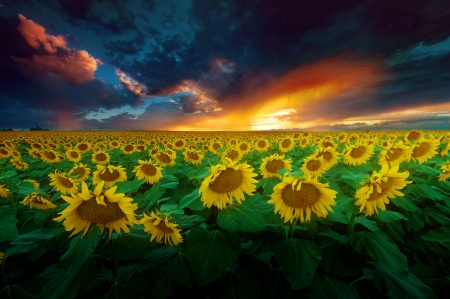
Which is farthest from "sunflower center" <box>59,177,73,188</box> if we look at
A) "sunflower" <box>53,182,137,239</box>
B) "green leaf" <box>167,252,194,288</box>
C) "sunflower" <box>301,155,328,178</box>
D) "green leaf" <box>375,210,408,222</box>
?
"green leaf" <box>375,210,408,222</box>

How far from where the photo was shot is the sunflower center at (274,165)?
3.79 meters

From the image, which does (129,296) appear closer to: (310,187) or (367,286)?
(310,187)

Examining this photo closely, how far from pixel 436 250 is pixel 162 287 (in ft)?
15.7

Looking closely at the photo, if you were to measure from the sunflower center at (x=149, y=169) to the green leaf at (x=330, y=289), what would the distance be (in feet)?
11.9

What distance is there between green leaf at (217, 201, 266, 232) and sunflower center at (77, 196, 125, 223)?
0.94 meters

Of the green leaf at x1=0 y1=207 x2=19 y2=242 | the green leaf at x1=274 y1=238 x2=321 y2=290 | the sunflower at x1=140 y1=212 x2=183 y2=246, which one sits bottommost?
the green leaf at x1=274 y1=238 x2=321 y2=290

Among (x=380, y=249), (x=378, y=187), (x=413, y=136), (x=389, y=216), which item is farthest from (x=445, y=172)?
(x=380, y=249)

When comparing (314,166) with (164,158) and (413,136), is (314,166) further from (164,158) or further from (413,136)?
(413,136)

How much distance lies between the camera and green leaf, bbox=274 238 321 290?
5.56 feet

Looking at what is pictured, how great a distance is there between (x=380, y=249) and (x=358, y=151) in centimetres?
410

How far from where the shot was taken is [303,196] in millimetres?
2076

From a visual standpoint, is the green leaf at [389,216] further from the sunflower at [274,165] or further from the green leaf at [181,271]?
the green leaf at [181,271]

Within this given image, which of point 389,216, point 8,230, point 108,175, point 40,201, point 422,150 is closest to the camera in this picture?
point 8,230

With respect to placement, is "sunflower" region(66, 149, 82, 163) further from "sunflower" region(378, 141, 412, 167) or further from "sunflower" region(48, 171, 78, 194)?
"sunflower" region(378, 141, 412, 167)
